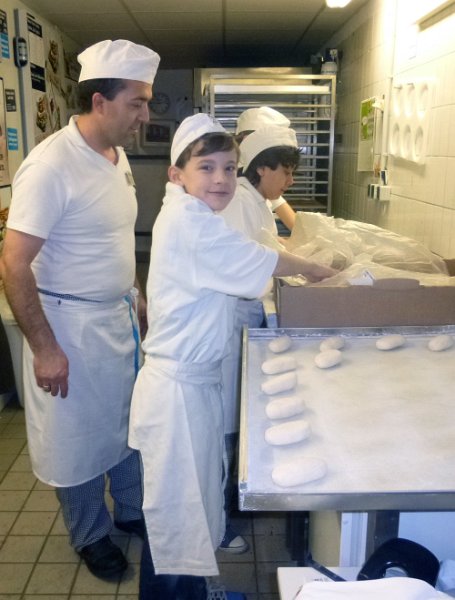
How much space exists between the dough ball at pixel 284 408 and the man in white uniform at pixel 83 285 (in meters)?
0.83

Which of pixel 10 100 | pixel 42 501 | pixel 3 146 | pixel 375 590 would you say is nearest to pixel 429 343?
pixel 375 590

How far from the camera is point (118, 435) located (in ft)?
6.21

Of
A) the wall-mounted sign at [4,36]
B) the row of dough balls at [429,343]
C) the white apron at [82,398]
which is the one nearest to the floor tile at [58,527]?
the white apron at [82,398]

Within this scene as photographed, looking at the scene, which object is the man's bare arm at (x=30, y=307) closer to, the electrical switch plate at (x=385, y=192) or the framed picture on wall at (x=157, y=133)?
the electrical switch plate at (x=385, y=192)

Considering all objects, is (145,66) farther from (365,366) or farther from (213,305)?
(365,366)

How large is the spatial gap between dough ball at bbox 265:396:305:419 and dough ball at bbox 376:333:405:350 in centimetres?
39

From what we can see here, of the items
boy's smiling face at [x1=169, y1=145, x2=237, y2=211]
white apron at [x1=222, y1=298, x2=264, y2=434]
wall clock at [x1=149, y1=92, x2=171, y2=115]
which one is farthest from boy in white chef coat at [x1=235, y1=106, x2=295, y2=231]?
wall clock at [x1=149, y1=92, x2=171, y2=115]

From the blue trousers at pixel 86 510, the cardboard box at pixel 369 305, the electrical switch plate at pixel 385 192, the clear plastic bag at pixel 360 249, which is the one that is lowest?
the blue trousers at pixel 86 510

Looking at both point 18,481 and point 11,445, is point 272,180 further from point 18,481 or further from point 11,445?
point 11,445

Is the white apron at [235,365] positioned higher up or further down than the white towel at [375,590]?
further down

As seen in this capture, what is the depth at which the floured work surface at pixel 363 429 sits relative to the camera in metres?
0.80

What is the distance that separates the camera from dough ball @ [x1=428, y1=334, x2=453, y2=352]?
4.45 feet

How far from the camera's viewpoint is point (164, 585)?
149cm

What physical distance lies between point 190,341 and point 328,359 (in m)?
0.34
